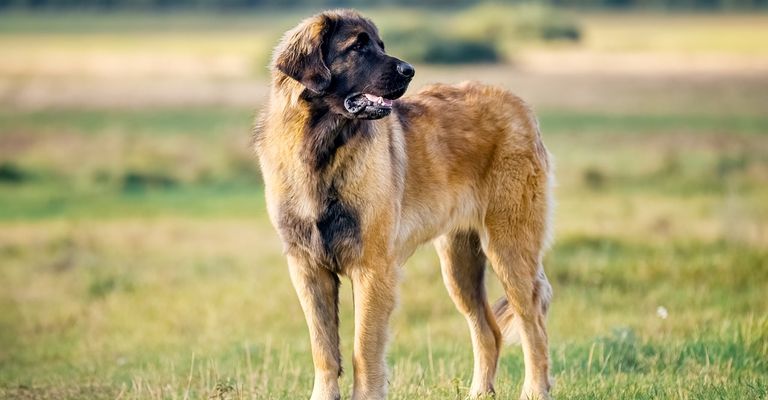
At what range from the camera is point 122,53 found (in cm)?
5109

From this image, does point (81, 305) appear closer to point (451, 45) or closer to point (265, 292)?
point (265, 292)

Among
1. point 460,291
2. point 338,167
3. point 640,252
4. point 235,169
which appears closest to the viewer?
point 338,167

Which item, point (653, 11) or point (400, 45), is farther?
point (653, 11)

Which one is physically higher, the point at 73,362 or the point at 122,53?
the point at 73,362

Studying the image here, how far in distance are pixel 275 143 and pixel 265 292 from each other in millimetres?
7619

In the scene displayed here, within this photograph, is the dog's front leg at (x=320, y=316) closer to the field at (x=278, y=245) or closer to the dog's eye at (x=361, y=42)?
the field at (x=278, y=245)

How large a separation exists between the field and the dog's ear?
78 centimetres

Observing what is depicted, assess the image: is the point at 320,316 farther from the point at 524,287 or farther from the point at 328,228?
the point at 524,287

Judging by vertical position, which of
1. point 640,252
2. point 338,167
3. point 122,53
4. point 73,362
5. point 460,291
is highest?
point 338,167

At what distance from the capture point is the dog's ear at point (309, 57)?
6660 mm

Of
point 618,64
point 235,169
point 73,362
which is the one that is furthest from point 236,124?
point 73,362

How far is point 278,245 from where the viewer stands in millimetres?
19172

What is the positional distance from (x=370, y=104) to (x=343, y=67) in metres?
0.28

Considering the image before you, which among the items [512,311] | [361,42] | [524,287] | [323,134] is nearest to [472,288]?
[512,311]
